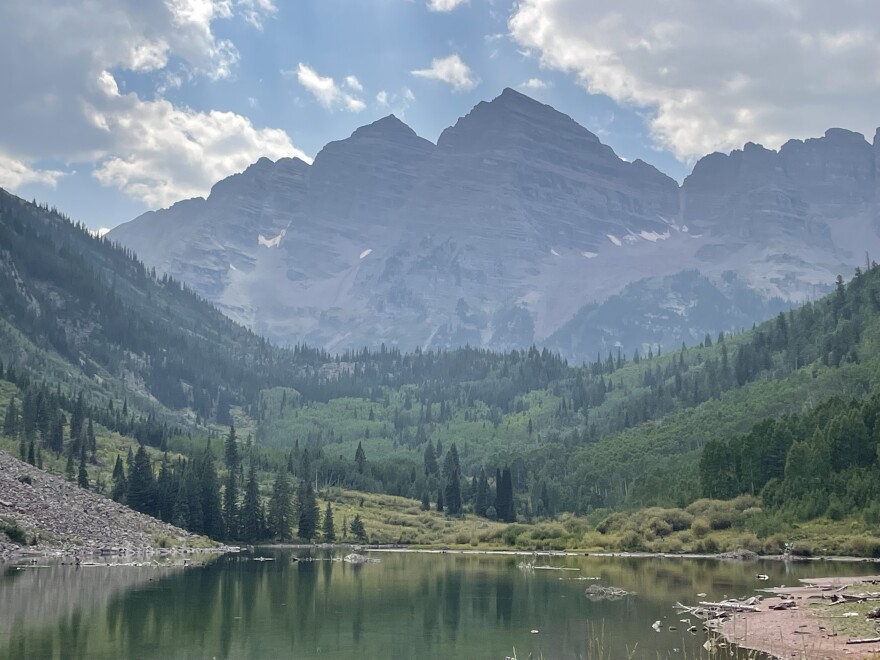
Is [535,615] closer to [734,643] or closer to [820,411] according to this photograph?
[734,643]

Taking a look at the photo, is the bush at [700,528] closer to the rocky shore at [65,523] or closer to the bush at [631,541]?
the bush at [631,541]

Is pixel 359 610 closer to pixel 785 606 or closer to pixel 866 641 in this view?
pixel 785 606

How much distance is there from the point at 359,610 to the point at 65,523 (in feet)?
274

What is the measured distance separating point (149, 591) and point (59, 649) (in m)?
36.3

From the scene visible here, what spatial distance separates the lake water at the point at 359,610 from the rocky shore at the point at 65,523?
19.4 m

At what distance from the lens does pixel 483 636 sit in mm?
77562

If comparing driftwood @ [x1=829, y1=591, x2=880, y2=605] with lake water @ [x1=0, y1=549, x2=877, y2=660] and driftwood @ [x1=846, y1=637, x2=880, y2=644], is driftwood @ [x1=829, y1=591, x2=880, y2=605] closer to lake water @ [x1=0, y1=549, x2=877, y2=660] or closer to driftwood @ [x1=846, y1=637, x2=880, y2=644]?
lake water @ [x1=0, y1=549, x2=877, y2=660]

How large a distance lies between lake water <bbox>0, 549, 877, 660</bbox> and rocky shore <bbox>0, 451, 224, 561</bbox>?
19.4 m

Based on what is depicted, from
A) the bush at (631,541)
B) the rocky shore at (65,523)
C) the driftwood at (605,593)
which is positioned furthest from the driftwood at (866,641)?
the bush at (631,541)

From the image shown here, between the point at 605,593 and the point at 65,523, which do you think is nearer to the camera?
the point at 605,593

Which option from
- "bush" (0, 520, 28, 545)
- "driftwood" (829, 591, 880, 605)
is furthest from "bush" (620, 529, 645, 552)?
"bush" (0, 520, 28, 545)

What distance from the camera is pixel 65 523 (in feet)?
520

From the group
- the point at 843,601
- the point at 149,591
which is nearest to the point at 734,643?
the point at 843,601

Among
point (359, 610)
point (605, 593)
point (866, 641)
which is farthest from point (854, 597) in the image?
point (359, 610)
